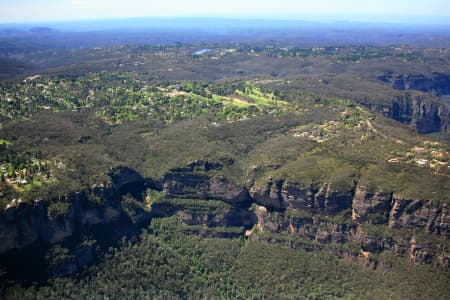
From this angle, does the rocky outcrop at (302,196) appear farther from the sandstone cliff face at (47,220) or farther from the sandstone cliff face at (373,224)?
the sandstone cliff face at (47,220)

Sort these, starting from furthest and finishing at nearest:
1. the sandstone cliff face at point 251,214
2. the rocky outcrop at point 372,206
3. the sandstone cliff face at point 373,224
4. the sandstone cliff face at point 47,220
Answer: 1. the rocky outcrop at point 372,206
2. the sandstone cliff face at point 251,214
3. the sandstone cliff face at point 373,224
4. the sandstone cliff face at point 47,220

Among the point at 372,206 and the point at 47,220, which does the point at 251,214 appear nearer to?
the point at 372,206

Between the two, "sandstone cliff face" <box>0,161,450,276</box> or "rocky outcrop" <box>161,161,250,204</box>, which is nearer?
"sandstone cliff face" <box>0,161,450,276</box>

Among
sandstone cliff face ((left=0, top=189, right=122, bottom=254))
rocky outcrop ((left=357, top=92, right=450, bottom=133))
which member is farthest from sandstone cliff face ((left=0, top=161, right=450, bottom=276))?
rocky outcrop ((left=357, top=92, right=450, bottom=133))

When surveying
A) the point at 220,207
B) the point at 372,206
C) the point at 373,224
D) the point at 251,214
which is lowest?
the point at 251,214

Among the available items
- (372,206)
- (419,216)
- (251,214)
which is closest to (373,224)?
(372,206)

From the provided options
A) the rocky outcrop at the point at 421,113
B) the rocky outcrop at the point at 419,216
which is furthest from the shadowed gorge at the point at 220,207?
the rocky outcrop at the point at 421,113

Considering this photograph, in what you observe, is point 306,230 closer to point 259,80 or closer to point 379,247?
point 379,247

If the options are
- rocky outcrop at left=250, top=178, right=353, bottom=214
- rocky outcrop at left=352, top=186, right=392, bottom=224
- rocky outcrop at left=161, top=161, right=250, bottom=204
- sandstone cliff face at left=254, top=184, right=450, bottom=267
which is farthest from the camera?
rocky outcrop at left=161, top=161, right=250, bottom=204

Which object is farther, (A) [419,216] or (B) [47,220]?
(B) [47,220]

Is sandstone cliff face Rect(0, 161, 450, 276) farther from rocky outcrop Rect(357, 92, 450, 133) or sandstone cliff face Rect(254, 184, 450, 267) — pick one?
rocky outcrop Rect(357, 92, 450, 133)

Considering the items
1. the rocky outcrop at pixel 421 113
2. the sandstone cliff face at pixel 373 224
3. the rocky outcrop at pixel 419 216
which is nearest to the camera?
the rocky outcrop at pixel 419 216

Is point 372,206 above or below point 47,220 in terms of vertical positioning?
above
